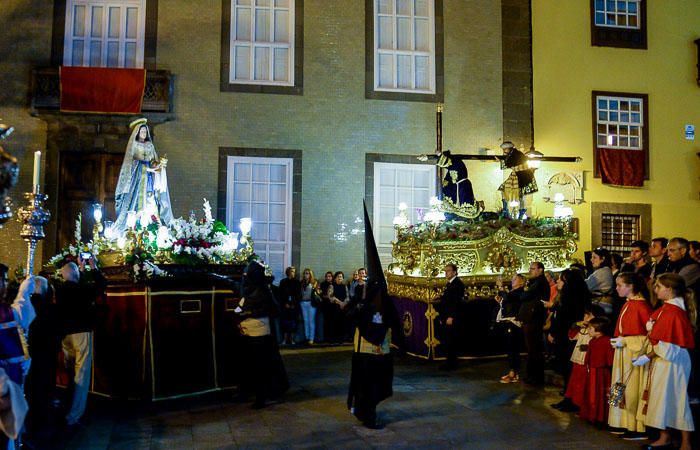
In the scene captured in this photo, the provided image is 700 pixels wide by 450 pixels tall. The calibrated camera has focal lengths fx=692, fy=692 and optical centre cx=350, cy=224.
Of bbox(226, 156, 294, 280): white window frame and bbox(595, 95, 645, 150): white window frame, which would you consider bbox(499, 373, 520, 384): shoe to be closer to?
bbox(226, 156, 294, 280): white window frame

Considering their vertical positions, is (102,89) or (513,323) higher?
(102,89)

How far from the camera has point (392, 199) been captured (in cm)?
1697

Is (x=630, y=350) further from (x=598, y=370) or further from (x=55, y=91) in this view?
(x=55, y=91)

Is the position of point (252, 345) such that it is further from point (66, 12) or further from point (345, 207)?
point (66, 12)

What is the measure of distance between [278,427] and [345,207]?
9464mm

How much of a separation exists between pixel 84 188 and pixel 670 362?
1313 cm

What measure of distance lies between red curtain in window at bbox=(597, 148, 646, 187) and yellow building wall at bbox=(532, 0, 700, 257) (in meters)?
0.19

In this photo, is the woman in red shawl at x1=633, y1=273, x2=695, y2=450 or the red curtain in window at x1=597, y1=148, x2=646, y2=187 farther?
the red curtain in window at x1=597, y1=148, x2=646, y2=187

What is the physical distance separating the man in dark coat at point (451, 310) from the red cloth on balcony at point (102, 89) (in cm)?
854

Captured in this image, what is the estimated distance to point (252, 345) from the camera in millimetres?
8609

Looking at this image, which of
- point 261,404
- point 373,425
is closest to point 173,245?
point 261,404

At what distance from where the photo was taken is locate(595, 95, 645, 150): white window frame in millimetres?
17719

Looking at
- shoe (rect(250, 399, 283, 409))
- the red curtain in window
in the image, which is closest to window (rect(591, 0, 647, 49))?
the red curtain in window

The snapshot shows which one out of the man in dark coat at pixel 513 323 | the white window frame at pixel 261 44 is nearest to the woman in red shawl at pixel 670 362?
the man in dark coat at pixel 513 323
